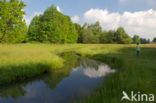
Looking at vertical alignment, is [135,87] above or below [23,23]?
below

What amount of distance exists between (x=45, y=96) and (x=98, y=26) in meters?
83.8

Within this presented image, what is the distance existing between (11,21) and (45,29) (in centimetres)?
1918

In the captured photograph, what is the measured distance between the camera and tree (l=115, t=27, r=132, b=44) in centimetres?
7322

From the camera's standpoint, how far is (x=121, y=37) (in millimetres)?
73125

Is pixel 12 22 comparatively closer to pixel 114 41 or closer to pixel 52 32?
pixel 52 32

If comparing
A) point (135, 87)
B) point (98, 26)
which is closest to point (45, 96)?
point (135, 87)

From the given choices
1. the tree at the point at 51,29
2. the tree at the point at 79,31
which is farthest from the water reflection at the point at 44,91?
the tree at the point at 79,31

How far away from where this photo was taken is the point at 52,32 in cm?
4125

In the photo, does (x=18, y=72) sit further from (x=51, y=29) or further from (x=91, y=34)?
(x=91, y=34)
